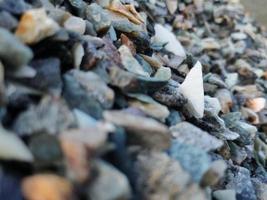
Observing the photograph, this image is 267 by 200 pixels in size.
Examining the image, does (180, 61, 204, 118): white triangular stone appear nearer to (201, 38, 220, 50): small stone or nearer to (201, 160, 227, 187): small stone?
(201, 160, 227, 187): small stone

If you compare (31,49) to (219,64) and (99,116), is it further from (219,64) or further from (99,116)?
(219,64)

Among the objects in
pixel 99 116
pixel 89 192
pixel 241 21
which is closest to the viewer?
pixel 89 192

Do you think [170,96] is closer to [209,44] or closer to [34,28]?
[34,28]

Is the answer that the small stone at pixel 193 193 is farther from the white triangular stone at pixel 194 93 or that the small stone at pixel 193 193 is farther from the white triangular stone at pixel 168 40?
the white triangular stone at pixel 168 40

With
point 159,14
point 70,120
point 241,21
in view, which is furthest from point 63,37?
point 241,21

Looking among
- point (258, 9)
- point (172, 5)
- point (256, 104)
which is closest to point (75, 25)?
point (256, 104)

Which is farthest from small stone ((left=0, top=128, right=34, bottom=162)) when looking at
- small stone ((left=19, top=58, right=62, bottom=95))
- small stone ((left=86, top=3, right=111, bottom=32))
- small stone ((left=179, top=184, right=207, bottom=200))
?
small stone ((left=86, top=3, right=111, bottom=32))
